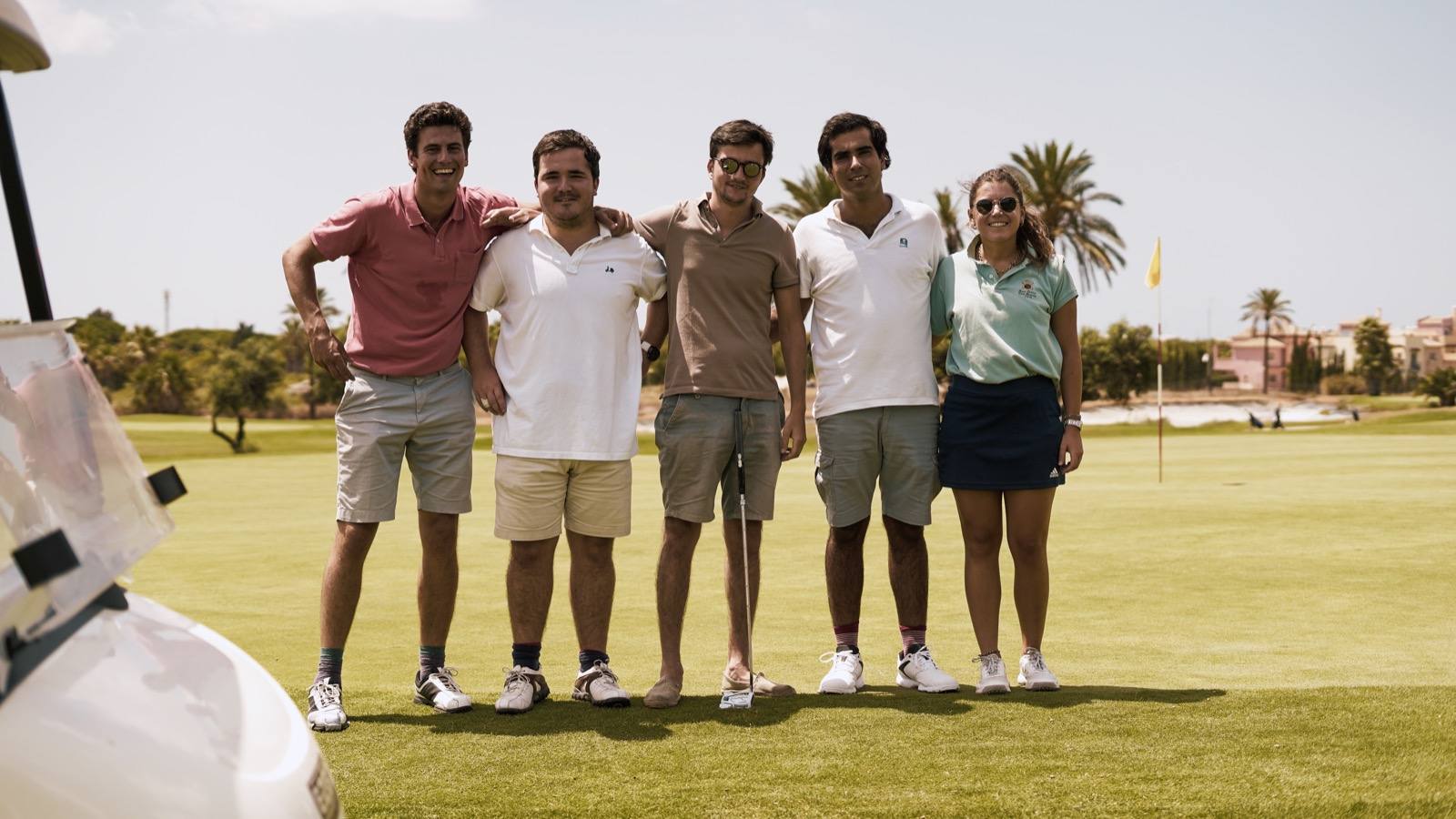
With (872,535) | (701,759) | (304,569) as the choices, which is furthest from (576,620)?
(872,535)

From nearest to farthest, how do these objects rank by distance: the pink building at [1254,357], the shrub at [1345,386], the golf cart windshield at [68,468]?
the golf cart windshield at [68,468]
the shrub at [1345,386]
the pink building at [1254,357]

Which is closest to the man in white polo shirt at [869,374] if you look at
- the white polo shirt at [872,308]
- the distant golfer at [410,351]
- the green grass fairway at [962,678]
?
the white polo shirt at [872,308]

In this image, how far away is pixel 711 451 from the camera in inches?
236

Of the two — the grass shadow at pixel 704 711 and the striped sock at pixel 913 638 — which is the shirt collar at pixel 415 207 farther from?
the striped sock at pixel 913 638

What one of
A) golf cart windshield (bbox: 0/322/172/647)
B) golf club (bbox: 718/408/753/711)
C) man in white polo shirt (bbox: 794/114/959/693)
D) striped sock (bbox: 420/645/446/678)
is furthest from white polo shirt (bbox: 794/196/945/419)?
golf cart windshield (bbox: 0/322/172/647)

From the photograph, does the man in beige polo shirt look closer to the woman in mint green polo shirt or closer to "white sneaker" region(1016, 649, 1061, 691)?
the woman in mint green polo shirt

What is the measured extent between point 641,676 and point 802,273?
89.7 inches

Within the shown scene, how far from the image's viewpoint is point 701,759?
4676mm

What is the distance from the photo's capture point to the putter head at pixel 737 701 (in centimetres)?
566

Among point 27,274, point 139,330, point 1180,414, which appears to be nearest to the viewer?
point 27,274

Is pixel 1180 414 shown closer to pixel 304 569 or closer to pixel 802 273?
pixel 304 569

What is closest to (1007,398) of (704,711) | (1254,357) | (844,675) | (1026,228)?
(1026,228)

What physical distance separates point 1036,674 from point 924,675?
0.48m

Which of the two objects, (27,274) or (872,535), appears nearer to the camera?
(27,274)
